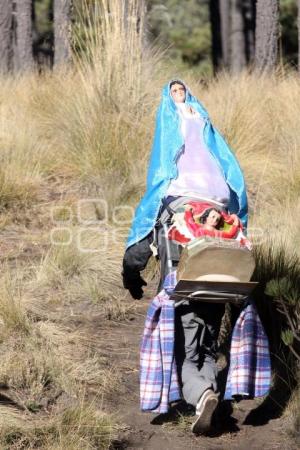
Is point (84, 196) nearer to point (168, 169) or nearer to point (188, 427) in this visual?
point (168, 169)

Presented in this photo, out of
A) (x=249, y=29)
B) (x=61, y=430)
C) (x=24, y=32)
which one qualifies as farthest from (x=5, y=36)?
(x=61, y=430)

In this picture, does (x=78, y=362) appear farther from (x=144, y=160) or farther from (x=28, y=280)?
(x=144, y=160)

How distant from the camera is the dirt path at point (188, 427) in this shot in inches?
194

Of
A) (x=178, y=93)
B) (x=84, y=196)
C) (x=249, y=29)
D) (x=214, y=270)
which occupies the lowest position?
(x=249, y=29)

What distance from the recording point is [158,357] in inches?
189

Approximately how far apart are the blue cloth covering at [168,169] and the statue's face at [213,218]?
45 cm

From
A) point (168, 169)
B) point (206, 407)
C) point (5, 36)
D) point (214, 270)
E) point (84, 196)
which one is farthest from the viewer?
point (5, 36)

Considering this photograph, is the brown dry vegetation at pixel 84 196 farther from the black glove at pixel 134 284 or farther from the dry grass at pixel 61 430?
the black glove at pixel 134 284

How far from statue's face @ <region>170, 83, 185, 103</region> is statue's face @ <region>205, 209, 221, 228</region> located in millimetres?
941

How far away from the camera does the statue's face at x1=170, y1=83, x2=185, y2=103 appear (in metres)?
5.40

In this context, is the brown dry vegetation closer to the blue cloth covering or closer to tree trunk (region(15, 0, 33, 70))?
the blue cloth covering

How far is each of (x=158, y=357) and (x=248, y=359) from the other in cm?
45

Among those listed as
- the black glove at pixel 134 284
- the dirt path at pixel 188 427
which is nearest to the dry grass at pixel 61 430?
the dirt path at pixel 188 427

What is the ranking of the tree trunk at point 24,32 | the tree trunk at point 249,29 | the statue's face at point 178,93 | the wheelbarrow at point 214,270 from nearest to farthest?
the wheelbarrow at point 214,270 → the statue's face at point 178,93 → the tree trunk at point 24,32 → the tree trunk at point 249,29
